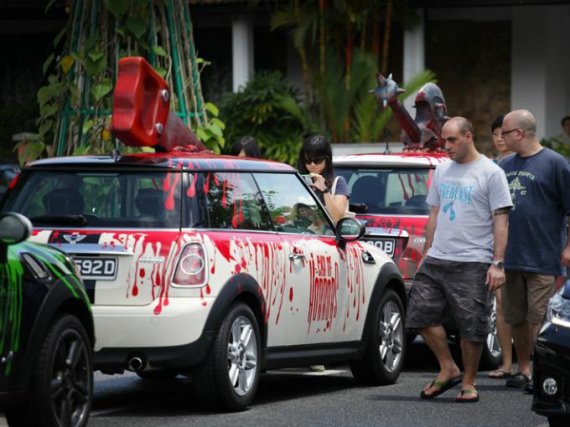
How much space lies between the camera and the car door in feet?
34.8

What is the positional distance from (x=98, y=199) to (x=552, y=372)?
116 inches

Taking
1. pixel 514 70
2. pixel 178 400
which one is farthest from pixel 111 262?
pixel 514 70

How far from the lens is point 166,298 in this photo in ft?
31.2

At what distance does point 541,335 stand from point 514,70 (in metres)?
22.1

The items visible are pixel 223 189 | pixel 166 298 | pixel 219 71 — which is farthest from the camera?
pixel 219 71

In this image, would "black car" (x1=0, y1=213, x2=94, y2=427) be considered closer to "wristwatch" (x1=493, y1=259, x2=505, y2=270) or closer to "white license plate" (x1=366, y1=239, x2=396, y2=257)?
"wristwatch" (x1=493, y1=259, x2=505, y2=270)

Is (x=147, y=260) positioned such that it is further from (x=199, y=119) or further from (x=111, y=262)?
(x=199, y=119)

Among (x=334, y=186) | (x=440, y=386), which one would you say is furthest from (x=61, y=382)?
(x=334, y=186)

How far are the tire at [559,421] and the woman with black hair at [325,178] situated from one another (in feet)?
13.0

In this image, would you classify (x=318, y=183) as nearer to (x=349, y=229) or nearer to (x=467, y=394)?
(x=349, y=229)

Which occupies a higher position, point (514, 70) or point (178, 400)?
point (514, 70)

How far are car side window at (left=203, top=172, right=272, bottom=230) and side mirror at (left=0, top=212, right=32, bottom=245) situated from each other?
2266mm

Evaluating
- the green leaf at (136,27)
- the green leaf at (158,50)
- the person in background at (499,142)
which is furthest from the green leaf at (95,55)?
the person in background at (499,142)

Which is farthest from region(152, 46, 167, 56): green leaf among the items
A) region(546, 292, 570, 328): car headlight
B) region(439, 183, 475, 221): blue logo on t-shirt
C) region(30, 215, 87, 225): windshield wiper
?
region(546, 292, 570, 328): car headlight
